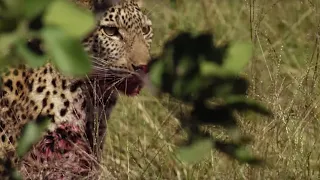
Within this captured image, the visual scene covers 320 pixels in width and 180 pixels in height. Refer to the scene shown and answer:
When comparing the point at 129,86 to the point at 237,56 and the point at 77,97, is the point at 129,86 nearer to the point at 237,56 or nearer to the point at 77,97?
the point at 77,97

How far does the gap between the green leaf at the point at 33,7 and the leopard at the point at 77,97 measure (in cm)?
242

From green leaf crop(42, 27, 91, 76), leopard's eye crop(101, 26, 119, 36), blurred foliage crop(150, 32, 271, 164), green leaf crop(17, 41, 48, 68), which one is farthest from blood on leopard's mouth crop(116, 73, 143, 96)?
green leaf crop(42, 27, 91, 76)

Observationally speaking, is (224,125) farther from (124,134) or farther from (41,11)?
(124,134)

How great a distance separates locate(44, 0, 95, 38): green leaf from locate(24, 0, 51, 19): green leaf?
2 cm

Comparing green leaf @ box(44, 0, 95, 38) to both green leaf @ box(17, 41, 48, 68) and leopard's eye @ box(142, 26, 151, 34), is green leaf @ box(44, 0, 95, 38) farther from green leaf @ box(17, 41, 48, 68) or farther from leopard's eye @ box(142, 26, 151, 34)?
leopard's eye @ box(142, 26, 151, 34)

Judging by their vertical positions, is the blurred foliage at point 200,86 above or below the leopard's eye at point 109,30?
above

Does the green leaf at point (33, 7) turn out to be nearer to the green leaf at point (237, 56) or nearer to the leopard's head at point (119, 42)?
the green leaf at point (237, 56)

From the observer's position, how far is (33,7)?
49.5 inches

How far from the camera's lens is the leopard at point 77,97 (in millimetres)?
3775

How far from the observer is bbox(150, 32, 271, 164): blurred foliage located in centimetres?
144

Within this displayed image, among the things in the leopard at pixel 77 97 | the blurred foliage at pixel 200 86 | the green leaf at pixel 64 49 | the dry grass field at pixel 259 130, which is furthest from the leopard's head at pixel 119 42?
the green leaf at pixel 64 49

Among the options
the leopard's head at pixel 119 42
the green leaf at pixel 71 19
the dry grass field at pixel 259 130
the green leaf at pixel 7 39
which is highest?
the green leaf at pixel 71 19

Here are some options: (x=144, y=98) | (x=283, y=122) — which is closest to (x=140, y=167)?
(x=283, y=122)

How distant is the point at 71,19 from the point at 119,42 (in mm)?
2840
